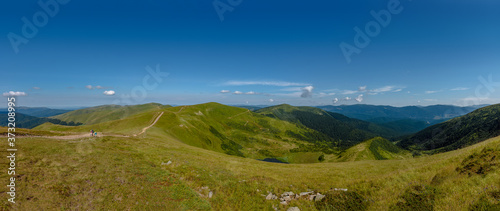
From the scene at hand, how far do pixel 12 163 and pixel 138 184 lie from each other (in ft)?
45.3

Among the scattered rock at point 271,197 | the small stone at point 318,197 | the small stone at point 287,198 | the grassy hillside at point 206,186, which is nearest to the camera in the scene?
the grassy hillside at point 206,186

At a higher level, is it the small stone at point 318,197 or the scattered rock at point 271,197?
the small stone at point 318,197

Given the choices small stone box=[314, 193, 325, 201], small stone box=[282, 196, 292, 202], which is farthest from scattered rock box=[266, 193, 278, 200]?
small stone box=[314, 193, 325, 201]

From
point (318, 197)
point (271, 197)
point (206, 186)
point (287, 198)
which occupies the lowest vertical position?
point (206, 186)

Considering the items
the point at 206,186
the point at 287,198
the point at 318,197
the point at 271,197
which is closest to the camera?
the point at 318,197

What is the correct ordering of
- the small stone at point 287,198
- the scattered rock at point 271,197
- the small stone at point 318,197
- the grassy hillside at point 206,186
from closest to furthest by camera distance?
1. the grassy hillside at point 206,186
2. the small stone at point 318,197
3. the small stone at point 287,198
4. the scattered rock at point 271,197

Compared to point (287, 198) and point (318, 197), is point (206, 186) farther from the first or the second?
point (318, 197)

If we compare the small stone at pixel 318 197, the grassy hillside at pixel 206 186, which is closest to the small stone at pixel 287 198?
the grassy hillside at pixel 206 186

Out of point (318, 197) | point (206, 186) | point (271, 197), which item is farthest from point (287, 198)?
point (206, 186)

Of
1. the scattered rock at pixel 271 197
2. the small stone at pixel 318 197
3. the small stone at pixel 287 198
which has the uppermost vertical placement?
the small stone at pixel 318 197

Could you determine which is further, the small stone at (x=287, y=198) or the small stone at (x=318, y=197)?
the small stone at (x=287, y=198)

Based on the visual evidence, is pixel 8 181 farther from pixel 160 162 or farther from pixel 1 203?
pixel 160 162

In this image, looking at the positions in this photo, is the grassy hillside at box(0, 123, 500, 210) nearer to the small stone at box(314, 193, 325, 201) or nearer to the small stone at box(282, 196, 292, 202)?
the small stone at box(314, 193, 325, 201)

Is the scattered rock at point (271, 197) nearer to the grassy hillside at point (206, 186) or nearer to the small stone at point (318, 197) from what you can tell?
the grassy hillside at point (206, 186)
